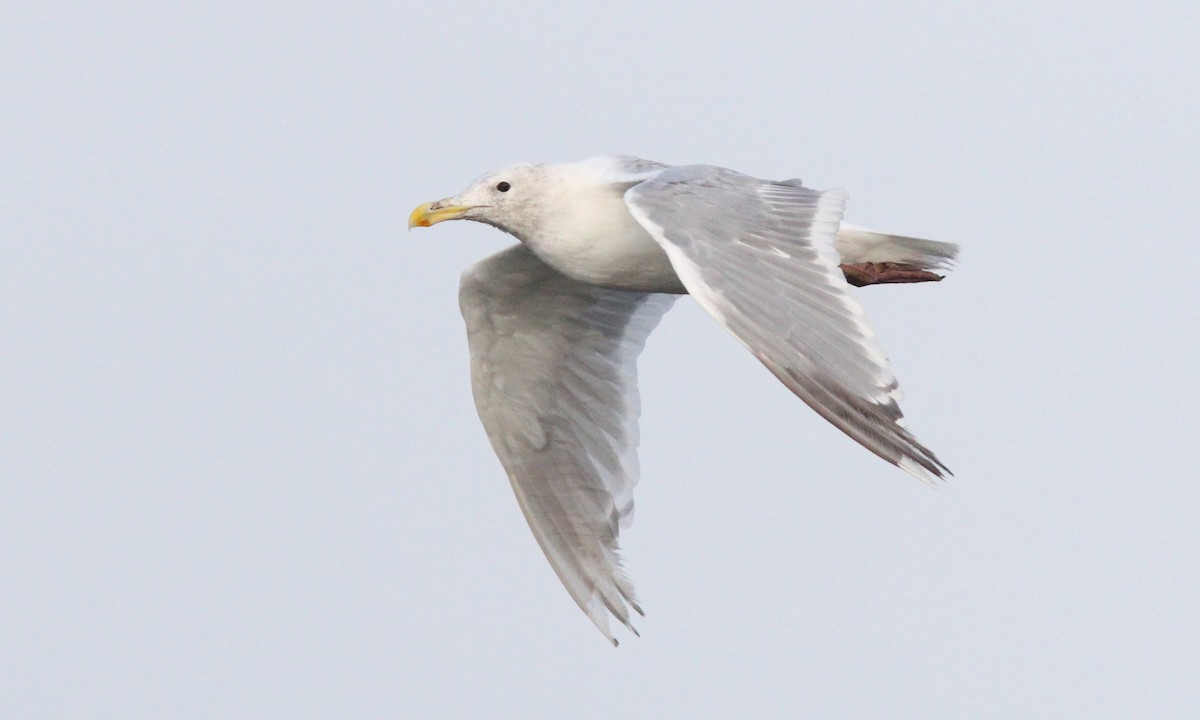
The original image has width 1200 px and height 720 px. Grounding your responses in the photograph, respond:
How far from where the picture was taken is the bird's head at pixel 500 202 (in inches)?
344

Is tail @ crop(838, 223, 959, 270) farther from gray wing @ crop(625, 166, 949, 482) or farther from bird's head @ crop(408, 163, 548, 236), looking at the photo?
bird's head @ crop(408, 163, 548, 236)

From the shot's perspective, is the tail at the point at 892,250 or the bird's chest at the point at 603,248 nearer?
the bird's chest at the point at 603,248

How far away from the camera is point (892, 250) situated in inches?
356

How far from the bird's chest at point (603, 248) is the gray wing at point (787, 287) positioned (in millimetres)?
556

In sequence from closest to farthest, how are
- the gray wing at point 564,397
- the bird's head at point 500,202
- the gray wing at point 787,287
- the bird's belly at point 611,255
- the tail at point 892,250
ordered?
A: the gray wing at point 787,287, the bird's belly at point 611,255, the bird's head at point 500,202, the tail at point 892,250, the gray wing at point 564,397

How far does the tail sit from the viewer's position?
8.92 metres

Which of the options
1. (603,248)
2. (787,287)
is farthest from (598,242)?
(787,287)

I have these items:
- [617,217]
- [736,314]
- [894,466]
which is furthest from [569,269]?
[894,466]

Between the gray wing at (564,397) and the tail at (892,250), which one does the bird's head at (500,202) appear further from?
the tail at (892,250)

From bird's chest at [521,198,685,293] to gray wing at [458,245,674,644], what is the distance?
2.89 ft

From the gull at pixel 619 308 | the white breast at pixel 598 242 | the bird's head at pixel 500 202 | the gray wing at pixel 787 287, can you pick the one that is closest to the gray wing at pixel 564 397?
the gull at pixel 619 308

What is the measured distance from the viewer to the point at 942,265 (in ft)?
29.9

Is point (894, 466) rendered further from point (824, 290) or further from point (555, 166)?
point (555, 166)

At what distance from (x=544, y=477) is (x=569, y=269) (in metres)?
1.57
